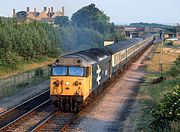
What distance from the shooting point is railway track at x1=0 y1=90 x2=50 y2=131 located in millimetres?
20273

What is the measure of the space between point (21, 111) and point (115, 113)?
226 inches

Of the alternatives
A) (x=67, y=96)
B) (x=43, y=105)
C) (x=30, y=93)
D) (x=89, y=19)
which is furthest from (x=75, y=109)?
(x=89, y=19)

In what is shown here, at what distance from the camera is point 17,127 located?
19547 mm

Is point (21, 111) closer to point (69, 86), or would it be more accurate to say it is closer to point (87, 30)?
point (69, 86)

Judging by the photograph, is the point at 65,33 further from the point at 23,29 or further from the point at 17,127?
the point at 17,127

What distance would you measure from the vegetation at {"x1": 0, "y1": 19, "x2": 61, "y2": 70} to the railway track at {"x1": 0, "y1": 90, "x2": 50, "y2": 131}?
21.2 meters

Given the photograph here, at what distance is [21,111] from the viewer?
2366 cm

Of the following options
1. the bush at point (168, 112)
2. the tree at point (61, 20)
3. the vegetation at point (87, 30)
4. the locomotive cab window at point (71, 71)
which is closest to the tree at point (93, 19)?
the vegetation at point (87, 30)

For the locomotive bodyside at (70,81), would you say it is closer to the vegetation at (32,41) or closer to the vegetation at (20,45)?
the vegetation at (32,41)

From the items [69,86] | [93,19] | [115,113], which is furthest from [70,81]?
[93,19]

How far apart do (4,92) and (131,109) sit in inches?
Result: 454

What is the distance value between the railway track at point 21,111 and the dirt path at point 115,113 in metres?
3.42

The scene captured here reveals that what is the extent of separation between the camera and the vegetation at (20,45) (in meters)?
50.4

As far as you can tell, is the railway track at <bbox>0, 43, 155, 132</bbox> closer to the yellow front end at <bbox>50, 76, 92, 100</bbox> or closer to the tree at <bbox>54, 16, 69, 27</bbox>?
the yellow front end at <bbox>50, 76, 92, 100</bbox>
